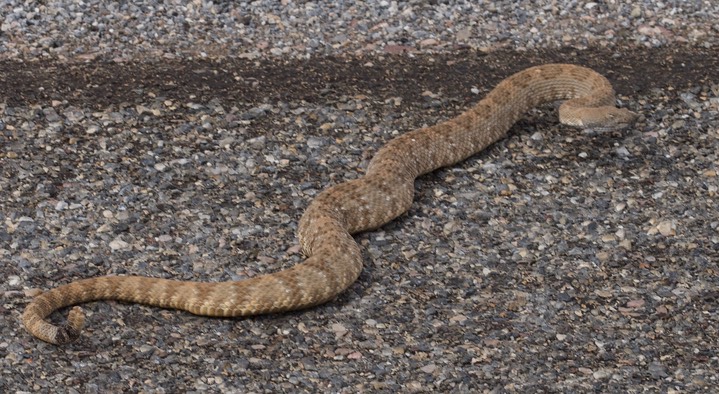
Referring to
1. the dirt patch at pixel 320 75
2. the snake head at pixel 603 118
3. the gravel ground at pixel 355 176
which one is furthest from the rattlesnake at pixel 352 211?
the dirt patch at pixel 320 75

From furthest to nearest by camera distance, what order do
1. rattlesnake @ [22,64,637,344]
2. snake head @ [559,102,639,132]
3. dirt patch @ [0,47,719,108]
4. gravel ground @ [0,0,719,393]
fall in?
dirt patch @ [0,47,719,108], snake head @ [559,102,639,132], rattlesnake @ [22,64,637,344], gravel ground @ [0,0,719,393]

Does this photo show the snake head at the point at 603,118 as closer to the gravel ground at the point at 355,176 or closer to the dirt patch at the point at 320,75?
the gravel ground at the point at 355,176

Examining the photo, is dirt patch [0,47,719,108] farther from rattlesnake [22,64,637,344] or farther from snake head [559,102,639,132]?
snake head [559,102,639,132]

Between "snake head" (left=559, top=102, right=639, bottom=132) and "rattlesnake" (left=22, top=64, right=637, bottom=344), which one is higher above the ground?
"rattlesnake" (left=22, top=64, right=637, bottom=344)

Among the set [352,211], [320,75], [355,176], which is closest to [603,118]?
[355,176]

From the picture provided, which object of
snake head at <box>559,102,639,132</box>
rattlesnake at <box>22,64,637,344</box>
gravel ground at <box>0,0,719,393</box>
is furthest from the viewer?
snake head at <box>559,102,639,132</box>

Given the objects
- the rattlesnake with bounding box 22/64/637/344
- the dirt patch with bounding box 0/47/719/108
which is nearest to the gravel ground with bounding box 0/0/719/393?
the dirt patch with bounding box 0/47/719/108

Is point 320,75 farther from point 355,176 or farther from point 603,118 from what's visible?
point 603,118
